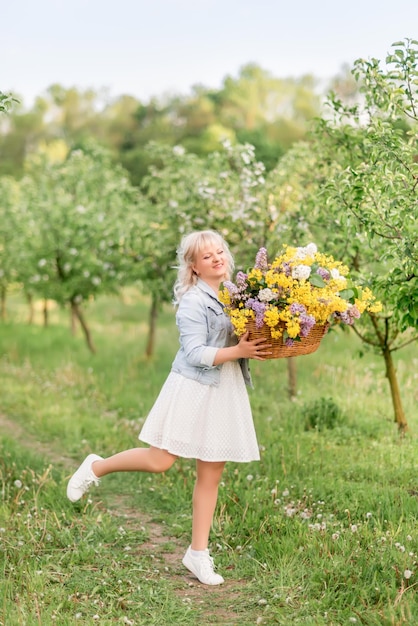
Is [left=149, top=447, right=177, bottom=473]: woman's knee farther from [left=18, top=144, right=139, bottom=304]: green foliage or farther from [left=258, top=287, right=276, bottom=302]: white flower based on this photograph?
[left=18, top=144, right=139, bottom=304]: green foliage

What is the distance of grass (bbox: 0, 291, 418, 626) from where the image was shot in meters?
4.18

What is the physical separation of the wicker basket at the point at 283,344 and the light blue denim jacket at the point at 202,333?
249 millimetres

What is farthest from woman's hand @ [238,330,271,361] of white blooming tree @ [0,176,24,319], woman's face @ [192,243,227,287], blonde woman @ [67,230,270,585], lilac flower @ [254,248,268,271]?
white blooming tree @ [0,176,24,319]

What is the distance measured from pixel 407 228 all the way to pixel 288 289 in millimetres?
819

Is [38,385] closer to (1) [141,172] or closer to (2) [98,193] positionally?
(2) [98,193]

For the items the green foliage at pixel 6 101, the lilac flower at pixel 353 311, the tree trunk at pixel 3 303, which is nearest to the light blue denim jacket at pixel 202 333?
the lilac flower at pixel 353 311

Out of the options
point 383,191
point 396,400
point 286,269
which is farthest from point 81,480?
point 396,400

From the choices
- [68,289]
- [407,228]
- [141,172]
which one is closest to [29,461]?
[407,228]

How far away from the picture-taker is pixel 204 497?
458 centimetres

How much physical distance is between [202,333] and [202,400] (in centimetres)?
37

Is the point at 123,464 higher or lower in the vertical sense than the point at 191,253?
lower

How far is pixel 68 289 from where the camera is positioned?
12.1 meters

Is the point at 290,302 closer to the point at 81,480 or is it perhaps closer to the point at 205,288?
the point at 205,288

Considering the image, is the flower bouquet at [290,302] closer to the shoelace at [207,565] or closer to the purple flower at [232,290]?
the purple flower at [232,290]
